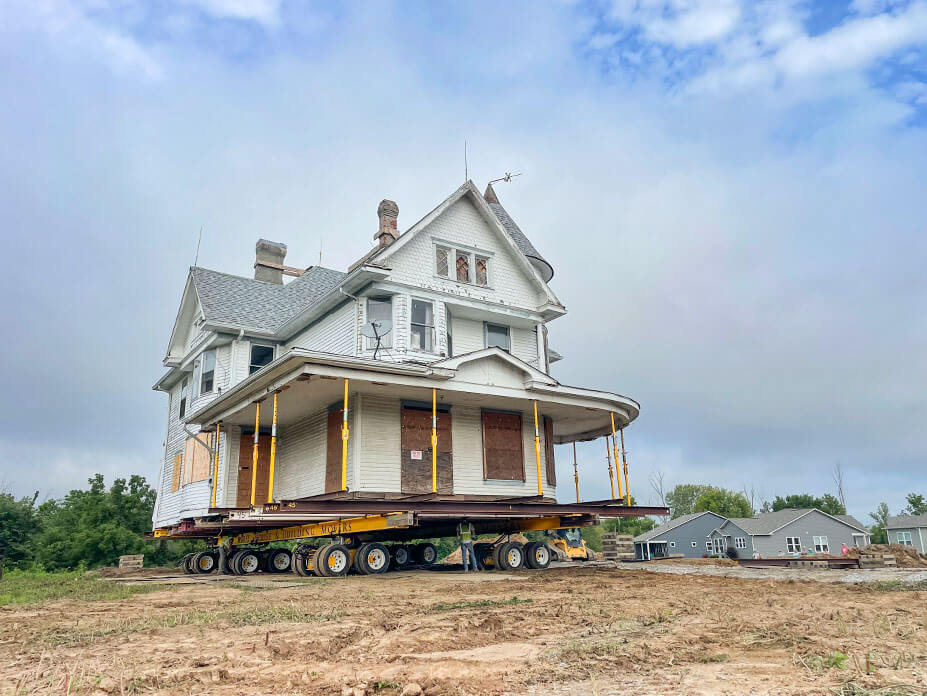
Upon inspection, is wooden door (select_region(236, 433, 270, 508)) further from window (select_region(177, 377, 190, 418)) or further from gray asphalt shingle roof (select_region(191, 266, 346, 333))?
window (select_region(177, 377, 190, 418))

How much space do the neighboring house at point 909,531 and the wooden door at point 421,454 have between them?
212 feet

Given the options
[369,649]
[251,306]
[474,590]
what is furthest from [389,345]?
[369,649]

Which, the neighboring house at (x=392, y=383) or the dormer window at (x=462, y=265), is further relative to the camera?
the dormer window at (x=462, y=265)

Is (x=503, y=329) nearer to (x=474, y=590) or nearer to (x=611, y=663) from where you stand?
(x=474, y=590)

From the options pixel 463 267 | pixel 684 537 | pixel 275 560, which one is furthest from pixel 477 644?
pixel 684 537

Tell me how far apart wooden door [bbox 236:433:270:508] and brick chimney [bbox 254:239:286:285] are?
27.9 feet

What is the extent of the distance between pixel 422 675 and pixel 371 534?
14.1m

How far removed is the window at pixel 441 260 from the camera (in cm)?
2116

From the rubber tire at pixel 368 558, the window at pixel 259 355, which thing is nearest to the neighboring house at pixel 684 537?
the window at pixel 259 355

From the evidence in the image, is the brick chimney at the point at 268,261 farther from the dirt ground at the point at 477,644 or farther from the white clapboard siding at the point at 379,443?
the dirt ground at the point at 477,644

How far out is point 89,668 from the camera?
5.12m

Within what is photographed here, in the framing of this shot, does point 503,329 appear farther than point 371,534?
Yes

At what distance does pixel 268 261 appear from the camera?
28.7 metres

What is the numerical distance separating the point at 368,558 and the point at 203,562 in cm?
861
